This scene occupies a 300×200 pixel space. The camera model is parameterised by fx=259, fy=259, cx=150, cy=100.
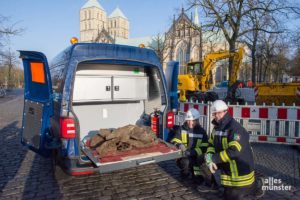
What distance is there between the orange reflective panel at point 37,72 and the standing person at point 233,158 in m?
3.17

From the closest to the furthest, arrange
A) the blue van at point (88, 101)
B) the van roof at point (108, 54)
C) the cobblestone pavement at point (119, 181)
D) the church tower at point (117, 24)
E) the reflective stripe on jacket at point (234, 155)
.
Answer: the reflective stripe on jacket at point (234, 155) → the blue van at point (88, 101) → the van roof at point (108, 54) → the cobblestone pavement at point (119, 181) → the church tower at point (117, 24)

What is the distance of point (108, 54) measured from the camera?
4.44 m

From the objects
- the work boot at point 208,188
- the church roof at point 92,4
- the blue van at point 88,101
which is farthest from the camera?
the church roof at point 92,4

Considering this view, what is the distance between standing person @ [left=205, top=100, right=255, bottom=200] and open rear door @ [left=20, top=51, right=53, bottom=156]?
2.89m

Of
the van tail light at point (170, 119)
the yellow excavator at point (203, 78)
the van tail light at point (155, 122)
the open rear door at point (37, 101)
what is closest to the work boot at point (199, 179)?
the van tail light at point (170, 119)

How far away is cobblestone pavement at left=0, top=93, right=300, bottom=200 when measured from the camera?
4.25m

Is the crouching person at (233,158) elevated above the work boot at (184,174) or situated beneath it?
elevated above

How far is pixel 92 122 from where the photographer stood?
5.50 meters

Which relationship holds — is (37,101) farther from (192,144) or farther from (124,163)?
(192,144)

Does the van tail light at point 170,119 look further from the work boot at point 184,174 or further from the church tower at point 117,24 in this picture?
the church tower at point 117,24

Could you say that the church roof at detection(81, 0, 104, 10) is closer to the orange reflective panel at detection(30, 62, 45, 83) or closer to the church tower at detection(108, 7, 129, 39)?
the church tower at detection(108, 7, 129, 39)

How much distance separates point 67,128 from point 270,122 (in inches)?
204

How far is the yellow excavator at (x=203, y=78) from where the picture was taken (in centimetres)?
1631

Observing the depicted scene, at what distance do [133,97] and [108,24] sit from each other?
103m
